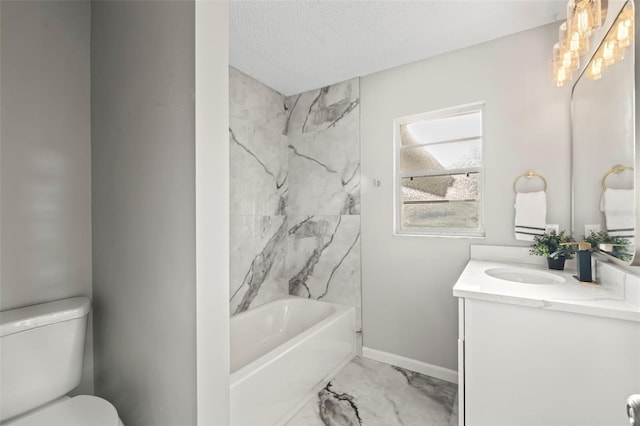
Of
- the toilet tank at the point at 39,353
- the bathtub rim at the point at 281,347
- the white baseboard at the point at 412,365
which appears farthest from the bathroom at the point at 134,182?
the white baseboard at the point at 412,365

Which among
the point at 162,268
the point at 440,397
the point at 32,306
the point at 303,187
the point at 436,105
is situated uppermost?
the point at 436,105

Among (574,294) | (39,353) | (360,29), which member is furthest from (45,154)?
(574,294)

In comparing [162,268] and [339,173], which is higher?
[339,173]

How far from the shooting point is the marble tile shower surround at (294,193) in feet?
8.38

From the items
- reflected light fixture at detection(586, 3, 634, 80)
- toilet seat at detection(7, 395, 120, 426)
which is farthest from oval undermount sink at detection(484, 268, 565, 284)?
toilet seat at detection(7, 395, 120, 426)

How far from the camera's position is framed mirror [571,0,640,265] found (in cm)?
114

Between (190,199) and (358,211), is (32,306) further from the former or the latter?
(358,211)

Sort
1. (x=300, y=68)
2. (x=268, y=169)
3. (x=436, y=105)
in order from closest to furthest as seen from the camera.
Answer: (x=436, y=105) < (x=300, y=68) < (x=268, y=169)

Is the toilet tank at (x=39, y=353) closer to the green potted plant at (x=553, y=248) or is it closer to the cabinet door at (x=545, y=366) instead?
the cabinet door at (x=545, y=366)

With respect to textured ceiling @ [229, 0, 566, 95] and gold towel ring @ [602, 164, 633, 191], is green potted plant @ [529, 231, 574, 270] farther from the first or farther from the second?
textured ceiling @ [229, 0, 566, 95]

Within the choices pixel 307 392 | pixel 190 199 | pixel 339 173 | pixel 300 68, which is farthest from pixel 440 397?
pixel 300 68

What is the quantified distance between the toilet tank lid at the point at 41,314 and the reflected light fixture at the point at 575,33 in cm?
256

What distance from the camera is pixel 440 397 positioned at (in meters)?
2.02

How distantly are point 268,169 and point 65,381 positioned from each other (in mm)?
2015
